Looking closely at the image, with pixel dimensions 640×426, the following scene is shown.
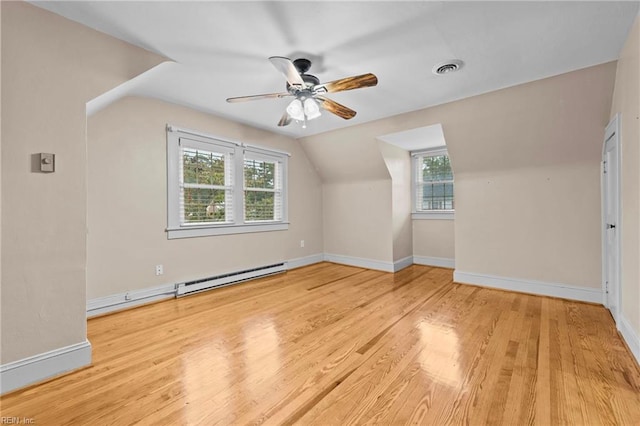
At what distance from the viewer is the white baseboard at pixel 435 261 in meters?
5.20

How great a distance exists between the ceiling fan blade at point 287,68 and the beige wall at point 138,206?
7.05 ft

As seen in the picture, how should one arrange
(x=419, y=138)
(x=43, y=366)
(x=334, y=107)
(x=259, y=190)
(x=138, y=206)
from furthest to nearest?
(x=259, y=190), (x=419, y=138), (x=138, y=206), (x=334, y=107), (x=43, y=366)

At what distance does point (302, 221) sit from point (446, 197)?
286 cm

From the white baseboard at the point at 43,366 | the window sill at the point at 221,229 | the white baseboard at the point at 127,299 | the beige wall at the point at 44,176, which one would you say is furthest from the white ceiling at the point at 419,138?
the white baseboard at the point at 43,366

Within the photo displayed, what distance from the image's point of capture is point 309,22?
200 centimetres

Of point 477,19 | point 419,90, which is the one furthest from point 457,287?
point 477,19

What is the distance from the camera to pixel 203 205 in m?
3.96

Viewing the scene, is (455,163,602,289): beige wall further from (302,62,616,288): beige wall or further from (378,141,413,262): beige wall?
(378,141,413,262): beige wall

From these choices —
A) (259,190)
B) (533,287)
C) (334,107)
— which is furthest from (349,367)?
(259,190)

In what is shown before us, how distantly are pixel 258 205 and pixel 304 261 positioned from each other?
152cm

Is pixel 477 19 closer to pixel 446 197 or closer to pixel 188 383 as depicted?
pixel 188 383

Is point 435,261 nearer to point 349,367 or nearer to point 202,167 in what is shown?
point 349,367

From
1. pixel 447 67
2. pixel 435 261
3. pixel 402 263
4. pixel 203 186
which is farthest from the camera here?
pixel 435 261

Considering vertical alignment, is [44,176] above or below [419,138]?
below
